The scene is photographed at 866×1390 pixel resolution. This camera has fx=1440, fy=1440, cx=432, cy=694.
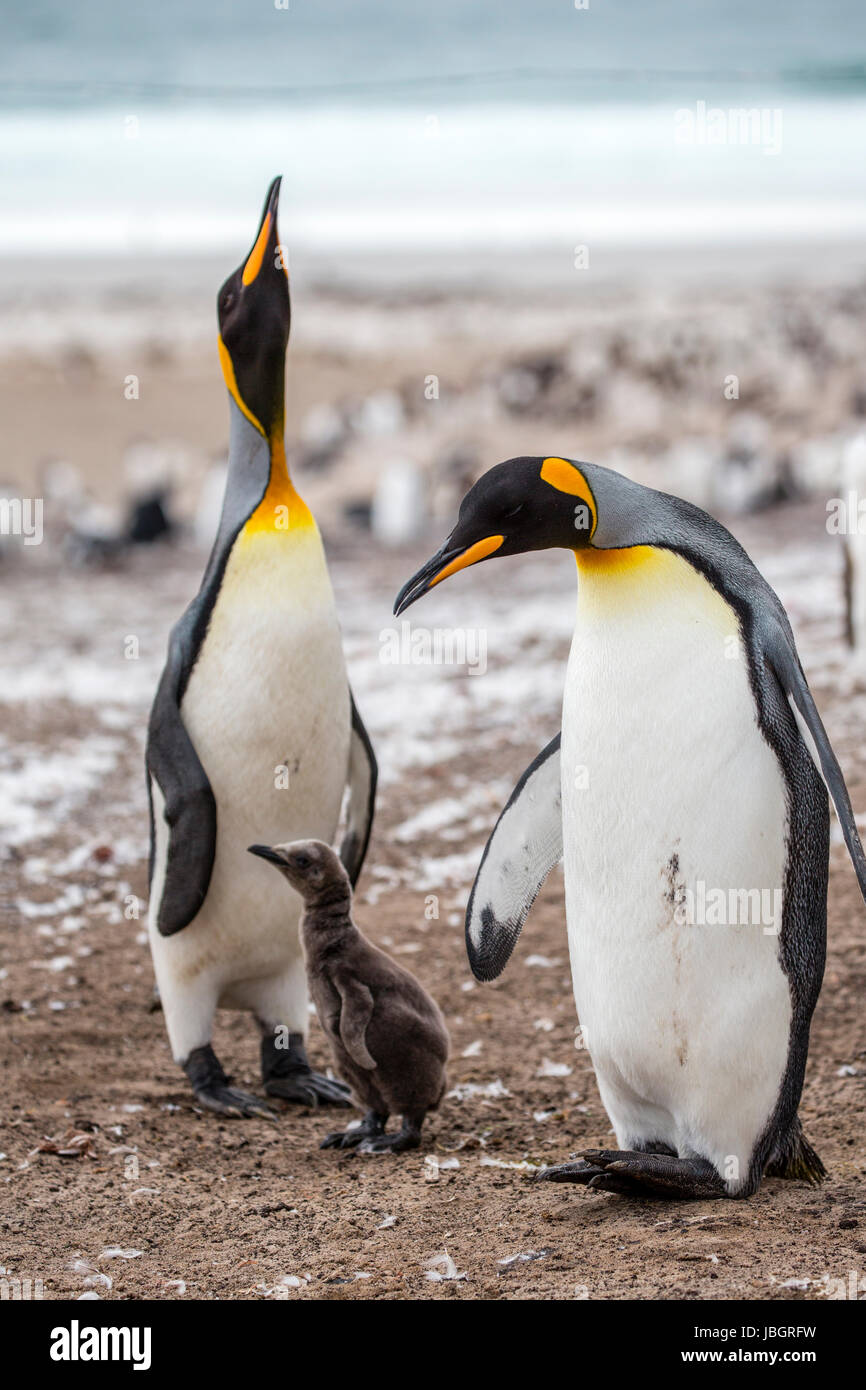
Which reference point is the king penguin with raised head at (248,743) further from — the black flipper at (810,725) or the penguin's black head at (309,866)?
the black flipper at (810,725)

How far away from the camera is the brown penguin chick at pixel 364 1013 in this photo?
3.24 metres

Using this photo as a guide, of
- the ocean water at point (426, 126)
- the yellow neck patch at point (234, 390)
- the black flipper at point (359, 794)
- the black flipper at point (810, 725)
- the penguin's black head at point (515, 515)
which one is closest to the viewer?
the black flipper at point (810, 725)

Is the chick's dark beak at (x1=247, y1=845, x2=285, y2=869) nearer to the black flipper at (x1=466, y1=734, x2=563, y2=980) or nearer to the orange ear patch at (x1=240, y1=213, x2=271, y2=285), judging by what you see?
the black flipper at (x1=466, y1=734, x2=563, y2=980)

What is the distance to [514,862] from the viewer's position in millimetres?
3105

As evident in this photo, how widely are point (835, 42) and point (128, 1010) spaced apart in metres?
53.6

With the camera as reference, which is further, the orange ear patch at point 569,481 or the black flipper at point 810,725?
the orange ear patch at point 569,481

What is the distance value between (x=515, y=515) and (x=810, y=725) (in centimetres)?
66

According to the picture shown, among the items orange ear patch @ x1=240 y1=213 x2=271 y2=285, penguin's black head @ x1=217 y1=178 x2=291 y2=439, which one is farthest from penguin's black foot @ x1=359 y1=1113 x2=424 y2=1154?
orange ear patch @ x1=240 y1=213 x2=271 y2=285

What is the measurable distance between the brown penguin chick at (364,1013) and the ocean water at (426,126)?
43.8 metres

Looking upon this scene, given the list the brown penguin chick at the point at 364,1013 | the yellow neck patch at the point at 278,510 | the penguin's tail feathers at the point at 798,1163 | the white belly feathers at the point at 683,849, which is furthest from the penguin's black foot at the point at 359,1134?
the yellow neck patch at the point at 278,510

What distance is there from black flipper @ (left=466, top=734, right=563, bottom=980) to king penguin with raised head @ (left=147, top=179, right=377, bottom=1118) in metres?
0.81

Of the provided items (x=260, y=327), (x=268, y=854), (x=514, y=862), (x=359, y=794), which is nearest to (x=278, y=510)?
(x=260, y=327)

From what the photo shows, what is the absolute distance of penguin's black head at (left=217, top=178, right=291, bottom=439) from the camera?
12.1ft
